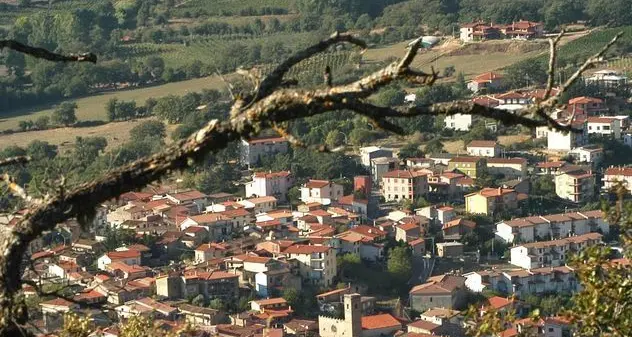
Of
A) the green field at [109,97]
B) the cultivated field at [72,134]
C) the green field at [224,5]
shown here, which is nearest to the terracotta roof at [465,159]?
the cultivated field at [72,134]

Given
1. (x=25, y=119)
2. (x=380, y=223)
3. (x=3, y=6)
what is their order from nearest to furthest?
1. (x=380, y=223)
2. (x=25, y=119)
3. (x=3, y=6)

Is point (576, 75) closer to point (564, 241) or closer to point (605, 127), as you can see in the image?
point (564, 241)

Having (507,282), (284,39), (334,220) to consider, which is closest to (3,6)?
(284,39)

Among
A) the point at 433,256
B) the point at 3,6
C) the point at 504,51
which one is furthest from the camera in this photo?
the point at 3,6

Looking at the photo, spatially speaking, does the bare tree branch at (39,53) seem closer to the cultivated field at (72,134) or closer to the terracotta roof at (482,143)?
the terracotta roof at (482,143)

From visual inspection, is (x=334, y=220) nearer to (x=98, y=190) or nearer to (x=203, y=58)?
(x=203, y=58)
